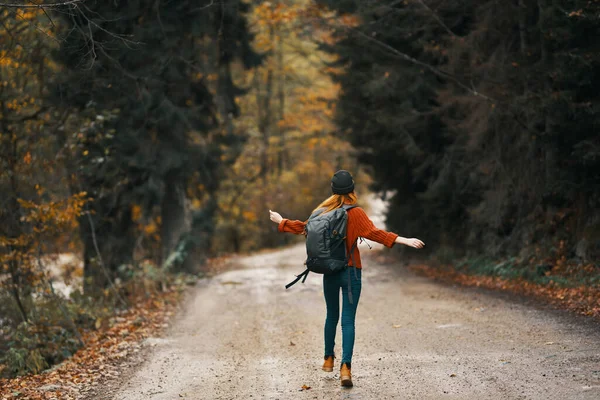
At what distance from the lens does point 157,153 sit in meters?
17.8

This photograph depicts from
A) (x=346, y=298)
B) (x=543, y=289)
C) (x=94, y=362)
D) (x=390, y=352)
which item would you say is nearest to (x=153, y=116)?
(x=94, y=362)

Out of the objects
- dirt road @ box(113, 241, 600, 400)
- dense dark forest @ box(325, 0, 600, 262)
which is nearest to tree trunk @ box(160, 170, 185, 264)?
dense dark forest @ box(325, 0, 600, 262)

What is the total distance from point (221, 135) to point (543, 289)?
408 inches

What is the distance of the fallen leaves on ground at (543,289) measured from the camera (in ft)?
34.6

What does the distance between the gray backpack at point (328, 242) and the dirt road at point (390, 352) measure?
47.7 inches

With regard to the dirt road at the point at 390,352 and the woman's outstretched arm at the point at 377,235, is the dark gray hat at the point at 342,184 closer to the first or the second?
the woman's outstretched arm at the point at 377,235

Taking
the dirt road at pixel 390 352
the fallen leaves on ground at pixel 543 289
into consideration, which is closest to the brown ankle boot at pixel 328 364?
the dirt road at pixel 390 352

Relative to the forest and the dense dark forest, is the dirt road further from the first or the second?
the dense dark forest

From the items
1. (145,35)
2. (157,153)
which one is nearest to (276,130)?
(157,153)

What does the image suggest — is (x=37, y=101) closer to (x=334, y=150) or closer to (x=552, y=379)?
(x=552, y=379)

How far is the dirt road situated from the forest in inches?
91.0

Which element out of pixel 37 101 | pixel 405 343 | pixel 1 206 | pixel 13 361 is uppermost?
pixel 37 101

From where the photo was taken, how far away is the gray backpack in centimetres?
650

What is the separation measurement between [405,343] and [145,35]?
8455 mm
